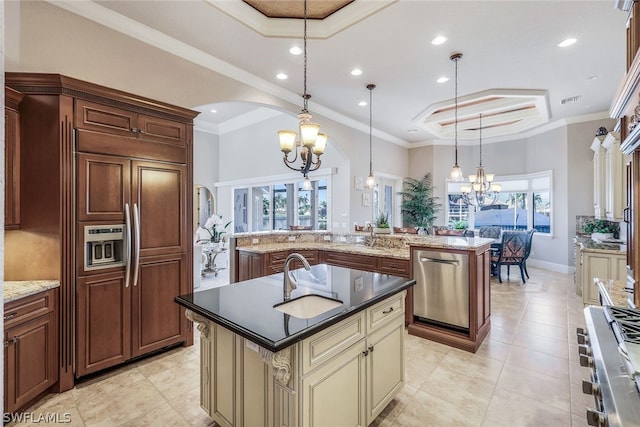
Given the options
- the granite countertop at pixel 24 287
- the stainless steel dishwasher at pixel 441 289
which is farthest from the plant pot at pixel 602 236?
the granite countertop at pixel 24 287

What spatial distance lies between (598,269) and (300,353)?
4941 millimetres

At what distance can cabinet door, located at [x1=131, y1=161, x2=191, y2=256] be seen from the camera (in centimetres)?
276

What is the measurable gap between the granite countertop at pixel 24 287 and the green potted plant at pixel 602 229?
710 centimetres

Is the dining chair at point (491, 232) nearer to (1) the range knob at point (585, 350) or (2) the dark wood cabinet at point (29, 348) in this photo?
(1) the range knob at point (585, 350)

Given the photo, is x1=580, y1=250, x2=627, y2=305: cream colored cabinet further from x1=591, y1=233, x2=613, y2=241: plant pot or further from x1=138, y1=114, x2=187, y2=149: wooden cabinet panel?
x1=138, y1=114, x2=187, y2=149: wooden cabinet panel

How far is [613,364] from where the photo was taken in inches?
41.1

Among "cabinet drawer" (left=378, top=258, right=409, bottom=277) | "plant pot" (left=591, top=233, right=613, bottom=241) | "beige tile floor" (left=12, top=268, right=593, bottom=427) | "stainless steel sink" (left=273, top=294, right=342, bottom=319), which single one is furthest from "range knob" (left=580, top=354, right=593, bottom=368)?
"plant pot" (left=591, top=233, right=613, bottom=241)

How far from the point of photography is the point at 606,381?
972mm

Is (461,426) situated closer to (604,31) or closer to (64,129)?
(64,129)

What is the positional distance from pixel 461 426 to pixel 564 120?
23.3 feet

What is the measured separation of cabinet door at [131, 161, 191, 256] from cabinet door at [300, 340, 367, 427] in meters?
2.18

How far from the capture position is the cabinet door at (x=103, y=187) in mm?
2416

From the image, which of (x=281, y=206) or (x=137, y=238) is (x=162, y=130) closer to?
(x=137, y=238)

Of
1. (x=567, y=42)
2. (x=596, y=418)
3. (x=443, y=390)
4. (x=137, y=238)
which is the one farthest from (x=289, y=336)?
(x=567, y=42)
